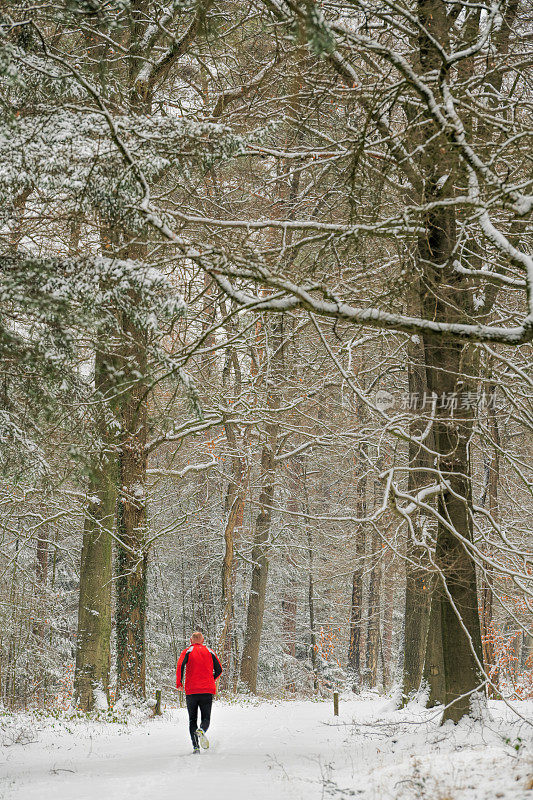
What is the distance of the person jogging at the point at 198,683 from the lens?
9.36 meters

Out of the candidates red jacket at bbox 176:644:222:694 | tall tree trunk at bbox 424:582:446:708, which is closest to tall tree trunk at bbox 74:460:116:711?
red jacket at bbox 176:644:222:694

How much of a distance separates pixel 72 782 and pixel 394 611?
3011cm

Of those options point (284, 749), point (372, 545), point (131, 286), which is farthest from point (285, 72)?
point (372, 545)

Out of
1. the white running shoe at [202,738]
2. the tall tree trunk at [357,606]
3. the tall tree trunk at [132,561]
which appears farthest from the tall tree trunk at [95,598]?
the tall tree trunk at [357,606]

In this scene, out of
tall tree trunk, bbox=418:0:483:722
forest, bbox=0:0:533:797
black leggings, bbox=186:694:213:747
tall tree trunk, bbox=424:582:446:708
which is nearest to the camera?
forest, bbox=0:0:533:797

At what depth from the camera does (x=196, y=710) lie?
9.47m

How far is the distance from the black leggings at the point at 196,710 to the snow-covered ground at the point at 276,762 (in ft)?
0.96

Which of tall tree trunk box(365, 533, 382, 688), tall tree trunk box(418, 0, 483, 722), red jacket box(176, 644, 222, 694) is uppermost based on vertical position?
tall tree trunk box(418, 0, 483, 722)

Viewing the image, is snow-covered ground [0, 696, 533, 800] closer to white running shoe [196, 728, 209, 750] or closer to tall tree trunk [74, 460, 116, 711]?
white running shoe [196, 728, 209, 750]

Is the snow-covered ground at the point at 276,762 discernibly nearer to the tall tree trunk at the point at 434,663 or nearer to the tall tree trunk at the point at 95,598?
the tall tree trunk at the point at 434,663

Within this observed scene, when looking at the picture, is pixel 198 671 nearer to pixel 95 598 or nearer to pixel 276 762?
pixel 276 762

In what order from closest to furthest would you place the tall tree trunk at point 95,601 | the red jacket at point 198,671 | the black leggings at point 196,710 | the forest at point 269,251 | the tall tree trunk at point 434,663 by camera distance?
1. the forest at point 269,251
2. the black leggings at point 196,710
3. the red jacket at point 198,671
4. the tall tree trunk at point 434,663
5. the tall tree trunk at point 95,601

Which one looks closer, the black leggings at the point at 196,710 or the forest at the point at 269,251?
the forest at the point at 269,251

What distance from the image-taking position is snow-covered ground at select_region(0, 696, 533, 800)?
6.26 metres
